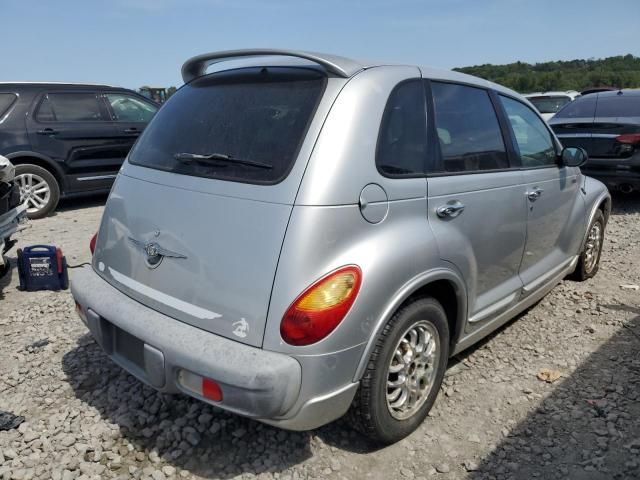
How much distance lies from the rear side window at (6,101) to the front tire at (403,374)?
666 cm

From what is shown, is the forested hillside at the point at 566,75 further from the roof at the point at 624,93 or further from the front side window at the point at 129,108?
the front side window at the point at 129,108

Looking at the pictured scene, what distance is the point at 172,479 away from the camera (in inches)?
90.7

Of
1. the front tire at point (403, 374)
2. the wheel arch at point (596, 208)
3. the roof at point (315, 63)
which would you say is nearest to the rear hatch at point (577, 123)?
the wheel arch at point (596, 208)

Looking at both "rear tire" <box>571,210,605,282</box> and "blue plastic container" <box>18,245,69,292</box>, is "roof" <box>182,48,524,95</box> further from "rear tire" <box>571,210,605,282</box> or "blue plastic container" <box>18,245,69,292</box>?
"blue plastic container" <box>18,245,69,292</box>

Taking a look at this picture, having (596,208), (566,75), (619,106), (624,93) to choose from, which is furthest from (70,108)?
(566,75)

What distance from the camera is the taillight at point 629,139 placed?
21.9 feet

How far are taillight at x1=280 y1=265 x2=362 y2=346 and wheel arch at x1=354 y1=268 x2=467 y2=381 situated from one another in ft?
0.72

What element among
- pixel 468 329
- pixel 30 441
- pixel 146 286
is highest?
pixel 146 286

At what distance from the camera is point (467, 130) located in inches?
114

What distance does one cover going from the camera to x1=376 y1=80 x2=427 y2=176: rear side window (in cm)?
229

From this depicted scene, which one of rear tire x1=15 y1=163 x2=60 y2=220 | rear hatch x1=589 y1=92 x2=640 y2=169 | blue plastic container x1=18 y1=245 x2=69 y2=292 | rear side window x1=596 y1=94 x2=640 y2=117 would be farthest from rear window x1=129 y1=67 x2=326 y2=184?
rear side window x1=596 y1=94 x2=640 y2=117

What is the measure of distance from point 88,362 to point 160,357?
1.44 metres

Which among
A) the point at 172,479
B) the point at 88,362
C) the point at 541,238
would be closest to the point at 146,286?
the point at 172,479

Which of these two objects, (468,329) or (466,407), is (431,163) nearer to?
(468,329)
